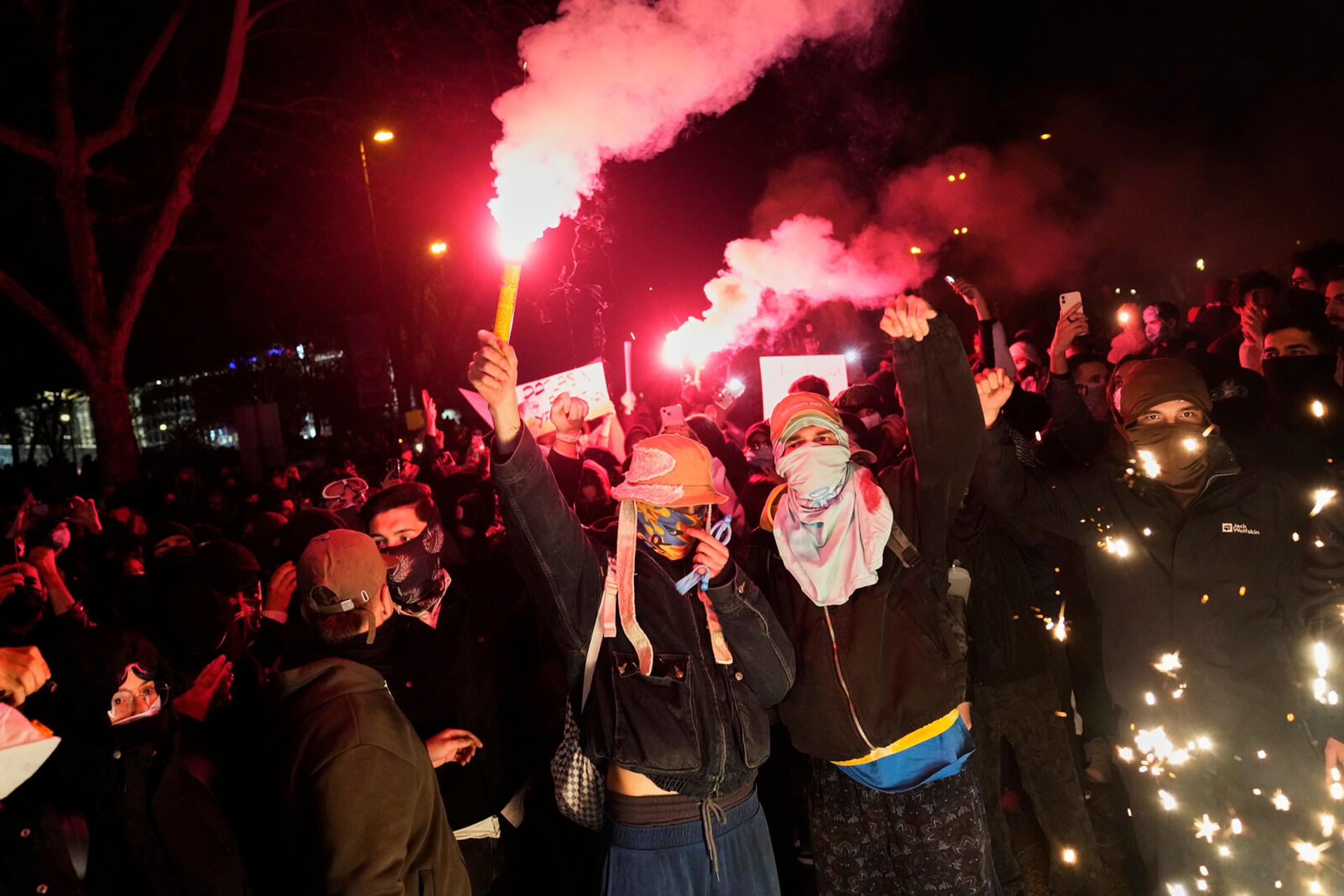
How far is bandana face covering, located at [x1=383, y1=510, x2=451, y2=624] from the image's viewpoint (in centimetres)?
386

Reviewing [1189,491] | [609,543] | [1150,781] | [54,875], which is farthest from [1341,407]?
[54,875]

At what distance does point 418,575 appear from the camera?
393cm

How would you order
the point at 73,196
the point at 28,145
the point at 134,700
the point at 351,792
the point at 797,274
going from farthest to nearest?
the point at 73,196 → the point at 28,145 → the point at 797,274 → the point at 134,700 → the point at 351,792

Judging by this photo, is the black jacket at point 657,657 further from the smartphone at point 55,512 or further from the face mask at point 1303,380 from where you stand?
the smartphone at point 55,512

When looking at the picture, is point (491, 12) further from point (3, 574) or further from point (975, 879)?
point (975, 879)

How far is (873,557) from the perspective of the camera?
3430 millimetres

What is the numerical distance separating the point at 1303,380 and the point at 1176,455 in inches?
51.4

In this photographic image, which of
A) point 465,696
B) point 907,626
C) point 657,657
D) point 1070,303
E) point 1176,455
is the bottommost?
point 465,696

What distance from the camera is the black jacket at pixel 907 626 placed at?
3389 mm

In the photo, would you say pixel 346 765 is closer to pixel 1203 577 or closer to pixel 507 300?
pixel 507 300

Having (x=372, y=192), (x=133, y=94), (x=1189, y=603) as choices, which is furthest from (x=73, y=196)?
(x=1189, y=603)

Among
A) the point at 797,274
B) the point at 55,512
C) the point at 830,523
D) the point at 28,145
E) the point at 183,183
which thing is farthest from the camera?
the point at 183,183

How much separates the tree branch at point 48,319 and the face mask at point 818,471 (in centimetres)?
1548

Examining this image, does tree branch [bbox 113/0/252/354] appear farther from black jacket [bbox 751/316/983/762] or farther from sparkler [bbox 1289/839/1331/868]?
sparkler [bbox 1289/839/1331/868]
